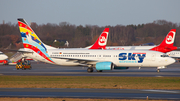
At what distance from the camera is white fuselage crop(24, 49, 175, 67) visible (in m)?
39.5

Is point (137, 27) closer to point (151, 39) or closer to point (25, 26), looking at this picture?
point (151, 39)

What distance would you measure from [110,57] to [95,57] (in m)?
2.36

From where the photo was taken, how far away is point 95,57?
41.1 m

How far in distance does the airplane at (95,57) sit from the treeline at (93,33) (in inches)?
3028

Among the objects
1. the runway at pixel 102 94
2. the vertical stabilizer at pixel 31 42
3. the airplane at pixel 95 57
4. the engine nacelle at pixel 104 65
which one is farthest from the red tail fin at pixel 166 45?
the runway at pixel 102 94

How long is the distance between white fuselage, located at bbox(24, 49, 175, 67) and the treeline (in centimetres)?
7827

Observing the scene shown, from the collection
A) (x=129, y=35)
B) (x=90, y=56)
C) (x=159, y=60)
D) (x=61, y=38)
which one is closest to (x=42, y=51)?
(x=90, y=56)

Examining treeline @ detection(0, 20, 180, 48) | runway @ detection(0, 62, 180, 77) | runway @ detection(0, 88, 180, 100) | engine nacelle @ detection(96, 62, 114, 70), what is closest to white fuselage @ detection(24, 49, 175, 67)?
engine nacelle @ detection(96, 62, 114, 70)

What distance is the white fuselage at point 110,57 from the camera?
129 feet

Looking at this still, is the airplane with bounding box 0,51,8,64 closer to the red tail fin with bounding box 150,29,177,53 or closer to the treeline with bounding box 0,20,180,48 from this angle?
the red tail fin with bounding box 150,29,177,53

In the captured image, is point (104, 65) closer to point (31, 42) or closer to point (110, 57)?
point (110, 57)

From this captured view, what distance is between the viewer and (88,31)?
487 ft

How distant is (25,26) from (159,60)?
72.2ft

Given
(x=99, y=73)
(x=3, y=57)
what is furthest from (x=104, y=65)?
(x=3, y=57)
